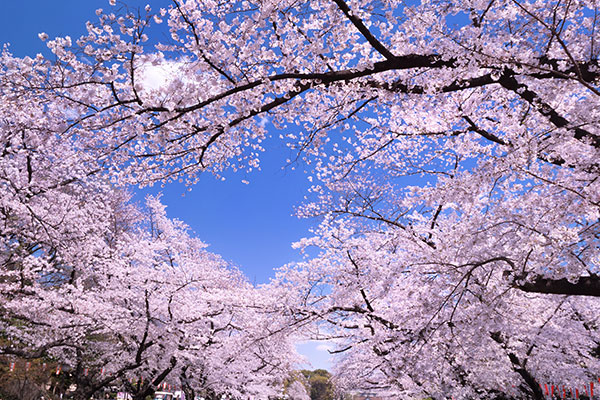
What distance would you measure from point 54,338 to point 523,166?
49.3ft

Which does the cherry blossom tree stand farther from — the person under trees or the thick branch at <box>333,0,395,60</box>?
the thick branch at <box>333,0,395,60</box>

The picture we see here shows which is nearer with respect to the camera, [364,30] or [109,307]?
[364,30]

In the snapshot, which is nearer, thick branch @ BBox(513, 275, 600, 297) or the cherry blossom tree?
thick branch @ BBox(513, 275, 600, 297)

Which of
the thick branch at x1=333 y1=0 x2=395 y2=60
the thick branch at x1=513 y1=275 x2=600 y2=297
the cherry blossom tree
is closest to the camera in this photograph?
the thick branch at x1=333 y1=0 x2=395 y2=60

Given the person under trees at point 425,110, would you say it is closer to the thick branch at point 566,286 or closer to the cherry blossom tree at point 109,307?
the thick branch at point 566,286

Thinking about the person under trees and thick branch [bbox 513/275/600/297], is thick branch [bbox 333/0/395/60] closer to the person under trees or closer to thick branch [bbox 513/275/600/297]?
the person under trees

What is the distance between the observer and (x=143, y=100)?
4.41 meters

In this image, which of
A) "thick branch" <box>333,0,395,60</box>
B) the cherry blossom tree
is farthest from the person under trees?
the cherry blossom tree

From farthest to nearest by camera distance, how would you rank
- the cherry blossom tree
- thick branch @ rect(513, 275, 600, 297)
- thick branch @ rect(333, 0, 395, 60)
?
the cherry blossom tree, thick branch @ rect(513, 275, 600, 297), thick branch @ rect(333, 0, 395, 60)

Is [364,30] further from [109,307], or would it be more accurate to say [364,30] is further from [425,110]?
[109,307]

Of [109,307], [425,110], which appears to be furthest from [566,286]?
[109,307]

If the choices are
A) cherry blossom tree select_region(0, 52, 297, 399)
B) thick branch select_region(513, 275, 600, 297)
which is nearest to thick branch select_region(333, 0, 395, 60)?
thick branch select_region(513, 275, 600, 297)

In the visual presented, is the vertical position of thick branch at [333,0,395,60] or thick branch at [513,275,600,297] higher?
thick branch at [333,0,395,60]

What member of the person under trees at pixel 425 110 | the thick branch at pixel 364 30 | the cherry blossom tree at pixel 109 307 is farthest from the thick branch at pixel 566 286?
the cherry blossom tree at pixel 109 307
